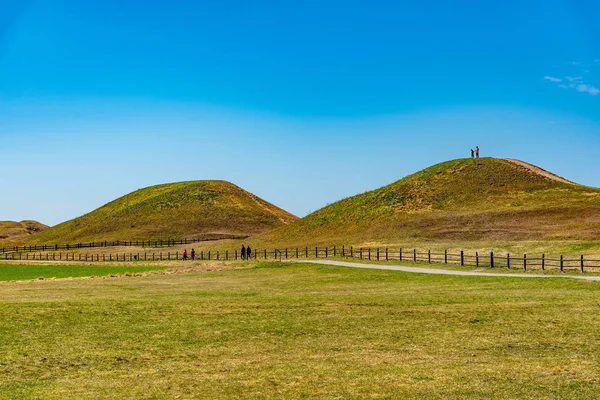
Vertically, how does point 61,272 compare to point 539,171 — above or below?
below

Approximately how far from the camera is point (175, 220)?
171125 mm

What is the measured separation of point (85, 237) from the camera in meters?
165

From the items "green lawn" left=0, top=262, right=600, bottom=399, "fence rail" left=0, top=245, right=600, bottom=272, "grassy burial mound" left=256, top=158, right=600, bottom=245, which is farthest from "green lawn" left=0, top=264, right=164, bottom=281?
"grassy burial mound" left=256, top=158, right=600, bottom=245

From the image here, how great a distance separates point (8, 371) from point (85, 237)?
15903 cm

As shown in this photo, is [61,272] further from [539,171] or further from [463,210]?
[539,171]

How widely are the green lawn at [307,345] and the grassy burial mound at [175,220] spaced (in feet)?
427

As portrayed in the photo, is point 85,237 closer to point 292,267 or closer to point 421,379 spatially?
point 292,267

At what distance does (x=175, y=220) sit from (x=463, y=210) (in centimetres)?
8723

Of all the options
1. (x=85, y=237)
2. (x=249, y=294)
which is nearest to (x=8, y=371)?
(x=249, y=294)

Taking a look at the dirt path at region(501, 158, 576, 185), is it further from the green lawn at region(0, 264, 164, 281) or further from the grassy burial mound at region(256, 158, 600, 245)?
the green lawn at region(0, 264, 164, 281)

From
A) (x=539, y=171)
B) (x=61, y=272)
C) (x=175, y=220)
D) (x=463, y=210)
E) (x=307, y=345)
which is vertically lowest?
(x=61, y=272)

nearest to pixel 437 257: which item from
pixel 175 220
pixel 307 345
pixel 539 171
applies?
pixel 307 345

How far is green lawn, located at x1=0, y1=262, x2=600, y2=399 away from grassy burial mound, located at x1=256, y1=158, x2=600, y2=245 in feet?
182

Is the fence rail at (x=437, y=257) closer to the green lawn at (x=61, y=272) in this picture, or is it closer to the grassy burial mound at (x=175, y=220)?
the green lawn at (x=61, y=272)
